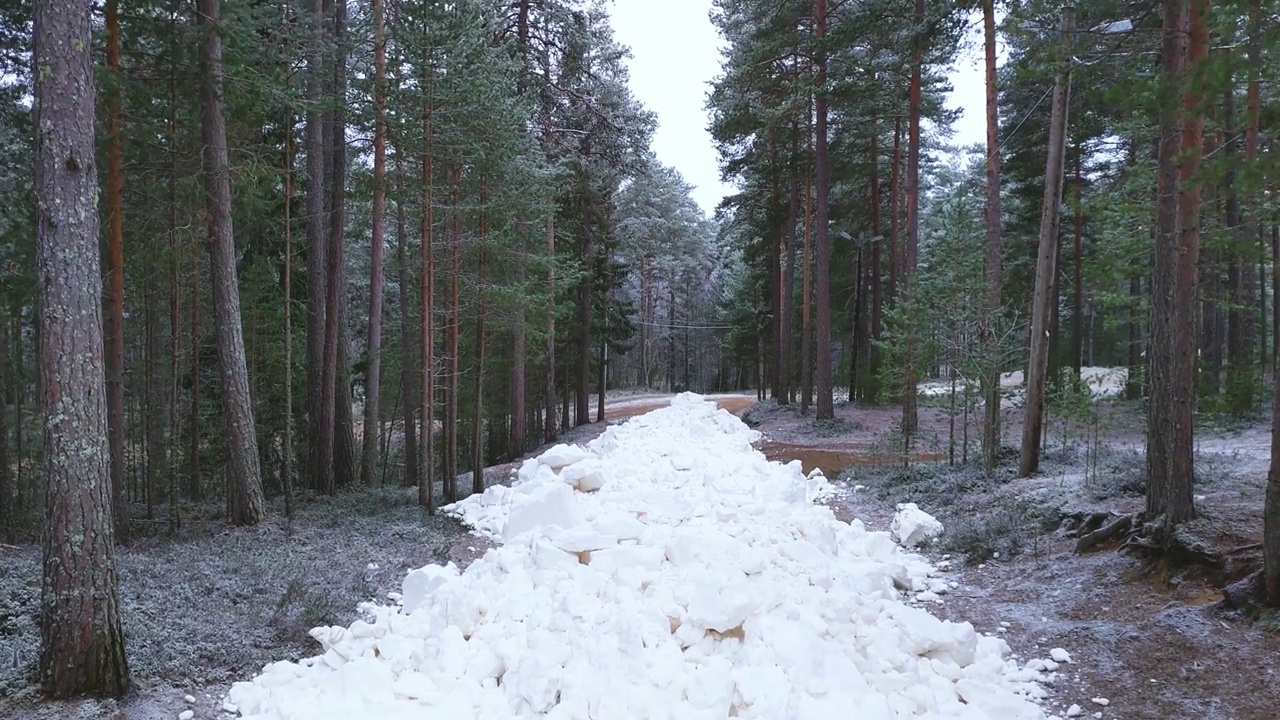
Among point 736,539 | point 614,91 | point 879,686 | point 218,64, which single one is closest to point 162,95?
point 218,64

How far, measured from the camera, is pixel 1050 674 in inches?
177

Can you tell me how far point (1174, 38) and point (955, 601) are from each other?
5.35 meters

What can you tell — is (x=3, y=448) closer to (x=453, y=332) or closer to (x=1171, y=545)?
(x=453, y=332)

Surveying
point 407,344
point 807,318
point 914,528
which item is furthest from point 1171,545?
point 807,318

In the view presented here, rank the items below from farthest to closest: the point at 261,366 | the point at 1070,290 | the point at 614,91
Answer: the point at 1070,290, the point at 614,91, the point at 261,366

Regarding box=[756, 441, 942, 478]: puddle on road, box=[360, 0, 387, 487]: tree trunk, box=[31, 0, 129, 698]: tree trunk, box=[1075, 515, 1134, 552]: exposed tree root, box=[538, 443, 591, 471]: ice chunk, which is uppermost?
box=[360, 0, 387, 487]: tree trunk

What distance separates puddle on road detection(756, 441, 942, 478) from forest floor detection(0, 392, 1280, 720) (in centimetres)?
226

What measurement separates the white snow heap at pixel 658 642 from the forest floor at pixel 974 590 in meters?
0.43

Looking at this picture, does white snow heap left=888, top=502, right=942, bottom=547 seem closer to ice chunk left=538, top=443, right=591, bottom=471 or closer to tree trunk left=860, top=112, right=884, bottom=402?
ice chunk left=538, top=443, right=591, bottom=471

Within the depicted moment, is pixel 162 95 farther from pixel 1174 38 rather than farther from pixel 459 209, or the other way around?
pixel 1174 38

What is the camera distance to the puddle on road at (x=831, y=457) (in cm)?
1273

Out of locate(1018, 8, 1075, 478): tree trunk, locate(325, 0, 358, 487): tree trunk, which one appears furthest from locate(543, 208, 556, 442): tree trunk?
locate(1018, 8, 1075, 478): tree trunk

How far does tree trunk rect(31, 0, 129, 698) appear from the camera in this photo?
3965mm

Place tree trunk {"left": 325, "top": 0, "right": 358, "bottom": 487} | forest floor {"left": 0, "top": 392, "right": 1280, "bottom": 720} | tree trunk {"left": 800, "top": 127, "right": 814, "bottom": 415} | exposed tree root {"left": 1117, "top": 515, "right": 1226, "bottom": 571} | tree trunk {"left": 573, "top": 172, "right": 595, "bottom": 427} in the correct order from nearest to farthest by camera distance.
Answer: forest floor {"left": 0, "top": 392, "right": 1280, "bottom": 720} < exposed tree root {"left": 1117, "top": 515, "right": 1226, "bottom": 571} < tree trunk {"left": 325, "top": 0, "right": 358, "bottom": 487} < tree trunk {"left": 800, "top": 127, "right": 814, "bottom": 415} < tree trunk {"left": 573, "top": 172, "right": 595, "bottom": 427}
